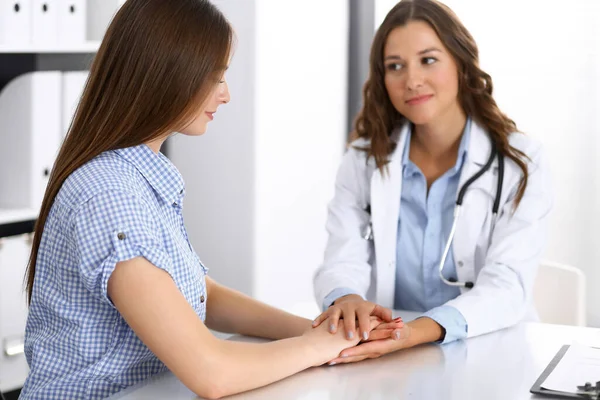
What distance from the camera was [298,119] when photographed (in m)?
3.25

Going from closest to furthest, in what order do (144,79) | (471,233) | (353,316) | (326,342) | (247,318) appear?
(144,79), (326,342), (353,316), (247,318), (471,233)

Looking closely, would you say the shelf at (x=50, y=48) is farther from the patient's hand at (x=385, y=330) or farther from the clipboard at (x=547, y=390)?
the clipboard at (x=547, y=390)

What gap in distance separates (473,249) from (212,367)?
34.6 inches

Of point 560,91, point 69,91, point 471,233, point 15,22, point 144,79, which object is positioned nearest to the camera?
point 144,79

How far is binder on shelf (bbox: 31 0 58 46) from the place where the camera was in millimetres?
2418

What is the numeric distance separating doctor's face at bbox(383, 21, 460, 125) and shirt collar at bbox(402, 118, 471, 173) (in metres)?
0.08

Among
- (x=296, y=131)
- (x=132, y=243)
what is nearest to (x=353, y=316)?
(x=132, y=243)

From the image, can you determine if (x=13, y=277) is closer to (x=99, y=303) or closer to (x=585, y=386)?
(x=99, y=303)

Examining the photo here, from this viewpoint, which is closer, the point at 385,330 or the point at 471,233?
the point at 385,330

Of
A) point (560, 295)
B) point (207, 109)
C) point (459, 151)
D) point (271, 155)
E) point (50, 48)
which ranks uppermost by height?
point (50, 48)

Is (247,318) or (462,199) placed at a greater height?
(462,199)

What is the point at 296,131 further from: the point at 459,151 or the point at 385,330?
the point at 385,330

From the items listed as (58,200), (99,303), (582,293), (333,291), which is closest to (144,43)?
(58,200)

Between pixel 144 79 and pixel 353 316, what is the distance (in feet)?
1.84
